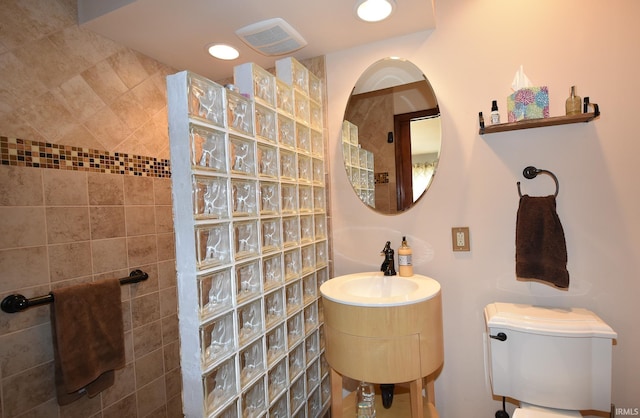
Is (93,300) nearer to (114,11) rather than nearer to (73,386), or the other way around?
(73,386)

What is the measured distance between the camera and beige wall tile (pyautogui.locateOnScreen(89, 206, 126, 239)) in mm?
1437

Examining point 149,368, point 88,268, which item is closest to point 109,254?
point 88,268

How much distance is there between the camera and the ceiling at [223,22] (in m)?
1.30

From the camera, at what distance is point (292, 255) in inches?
59.7

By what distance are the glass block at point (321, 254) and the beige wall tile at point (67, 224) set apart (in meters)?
1.09

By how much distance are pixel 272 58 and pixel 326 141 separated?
0.56 metres

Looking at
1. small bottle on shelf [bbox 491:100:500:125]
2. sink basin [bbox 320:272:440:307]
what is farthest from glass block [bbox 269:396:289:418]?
small bottle on shelf [bbox 491:100:500:125]

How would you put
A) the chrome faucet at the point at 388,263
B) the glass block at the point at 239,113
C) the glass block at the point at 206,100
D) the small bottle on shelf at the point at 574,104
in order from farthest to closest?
the chrome faucet at the point at 388,263 < the small bottle on shelf at the point at 574,104 < the glass block at the point at 239,113 < the glass block at the point at 206,100

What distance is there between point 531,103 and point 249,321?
4.81 ft

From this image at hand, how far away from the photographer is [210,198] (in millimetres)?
1066

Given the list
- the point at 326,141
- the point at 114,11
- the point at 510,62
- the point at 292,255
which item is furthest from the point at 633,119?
the point at 114,11

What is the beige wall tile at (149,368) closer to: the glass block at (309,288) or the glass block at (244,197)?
the glass block at (309,288)

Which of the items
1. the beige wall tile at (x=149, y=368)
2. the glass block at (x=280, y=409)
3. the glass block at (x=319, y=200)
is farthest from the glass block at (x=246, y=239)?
the beige wall tile at (x=149, y=368)

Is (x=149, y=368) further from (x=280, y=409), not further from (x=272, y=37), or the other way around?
(x=272, y=37)
